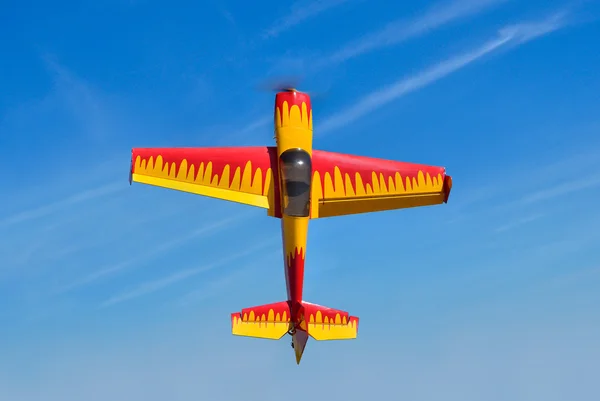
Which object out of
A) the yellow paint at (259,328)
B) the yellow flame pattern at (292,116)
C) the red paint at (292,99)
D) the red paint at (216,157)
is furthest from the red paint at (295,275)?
the red paint at (292,99)

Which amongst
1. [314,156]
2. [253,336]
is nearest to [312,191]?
[314,156]

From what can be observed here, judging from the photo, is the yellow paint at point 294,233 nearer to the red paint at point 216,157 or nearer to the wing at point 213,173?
the wing at point 213,173

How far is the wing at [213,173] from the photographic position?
28.9 metres

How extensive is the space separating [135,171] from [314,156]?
6237mm

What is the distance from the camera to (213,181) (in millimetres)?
29062

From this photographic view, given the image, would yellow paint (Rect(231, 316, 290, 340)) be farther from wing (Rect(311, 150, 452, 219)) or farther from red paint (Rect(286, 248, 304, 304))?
wing (Rect(311, 150, 452, 219))

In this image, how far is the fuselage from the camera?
93.5ft

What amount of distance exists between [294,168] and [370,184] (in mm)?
3245

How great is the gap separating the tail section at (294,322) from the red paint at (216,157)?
469 centimetres

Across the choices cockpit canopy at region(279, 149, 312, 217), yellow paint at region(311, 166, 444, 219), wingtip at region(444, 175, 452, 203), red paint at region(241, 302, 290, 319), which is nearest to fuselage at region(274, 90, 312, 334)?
cockpit canopy at region(279, 149, 312, 217)

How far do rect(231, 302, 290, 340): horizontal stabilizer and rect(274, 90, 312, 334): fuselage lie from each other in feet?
5.51

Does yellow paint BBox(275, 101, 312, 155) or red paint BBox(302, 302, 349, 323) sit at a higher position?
yellow paint BBox(275, 101, 312, 155)

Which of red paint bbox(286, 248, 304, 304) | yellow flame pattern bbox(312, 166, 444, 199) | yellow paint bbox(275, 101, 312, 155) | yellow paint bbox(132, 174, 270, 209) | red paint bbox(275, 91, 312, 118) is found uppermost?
red paint bbox(275, 91, 312, 118)

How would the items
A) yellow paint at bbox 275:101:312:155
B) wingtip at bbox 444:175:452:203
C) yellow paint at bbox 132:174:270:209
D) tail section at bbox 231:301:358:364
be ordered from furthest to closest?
1. wingtip at bbox 444:175:452:203
2. tail section at bbox 231:301:358:364
3. yellow paint at bbox 132:174:270:209
4. yellow paint at bbox 275:101:312:155
